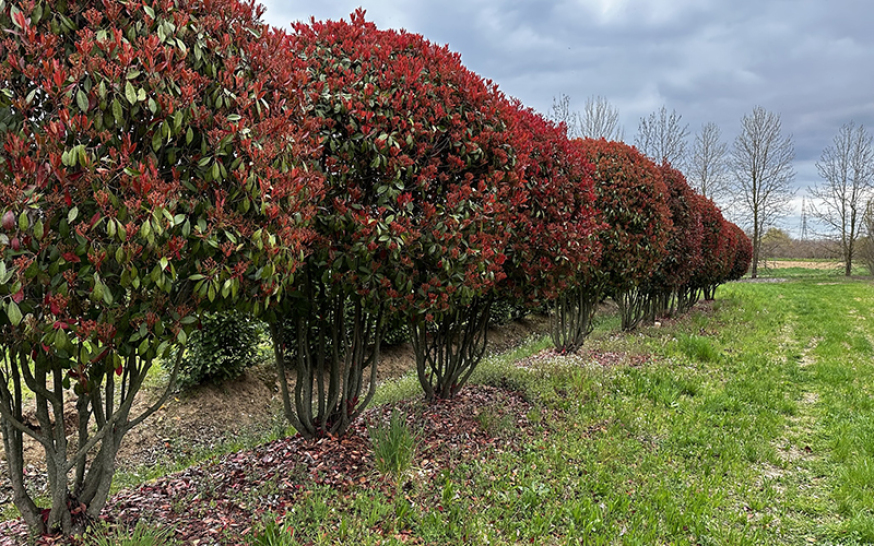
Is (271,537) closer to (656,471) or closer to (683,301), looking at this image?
(656,471)

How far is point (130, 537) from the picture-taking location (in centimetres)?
258

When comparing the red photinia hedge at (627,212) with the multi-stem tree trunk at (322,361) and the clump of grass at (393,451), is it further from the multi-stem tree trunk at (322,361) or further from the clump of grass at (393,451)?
the clump of grass at (393,451)

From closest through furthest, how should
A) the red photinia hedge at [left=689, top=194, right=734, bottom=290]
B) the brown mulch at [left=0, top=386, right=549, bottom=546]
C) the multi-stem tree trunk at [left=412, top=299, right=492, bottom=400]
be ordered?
the brown mulch at [left=0, top=386, right=549, bottom=546]
the multi-stem tree trunk at [left=412, top=299, right=492, bottom=400]
the red photinia hedge at [left=689, top=194, right=734, bottom=290]

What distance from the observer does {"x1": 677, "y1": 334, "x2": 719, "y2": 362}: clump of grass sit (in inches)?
301

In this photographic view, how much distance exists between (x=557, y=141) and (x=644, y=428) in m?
2.89

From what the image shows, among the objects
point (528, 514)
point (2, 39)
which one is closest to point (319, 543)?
point (528, 514)

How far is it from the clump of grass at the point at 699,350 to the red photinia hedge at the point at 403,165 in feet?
17.6

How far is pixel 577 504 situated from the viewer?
3.22 m

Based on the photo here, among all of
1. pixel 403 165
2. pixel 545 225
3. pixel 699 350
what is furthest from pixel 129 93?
pixel 699 350

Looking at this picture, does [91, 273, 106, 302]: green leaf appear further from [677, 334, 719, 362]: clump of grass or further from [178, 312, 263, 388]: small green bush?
[677, 334, 719, 362]: clump of grass

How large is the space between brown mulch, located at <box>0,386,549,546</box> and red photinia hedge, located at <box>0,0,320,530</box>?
0.57m

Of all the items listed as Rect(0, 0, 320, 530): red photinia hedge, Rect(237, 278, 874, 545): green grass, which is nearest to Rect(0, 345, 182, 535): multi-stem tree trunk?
Rect(0, 0, 320, 530): red photinia hedge

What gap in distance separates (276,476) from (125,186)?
84.6 inches

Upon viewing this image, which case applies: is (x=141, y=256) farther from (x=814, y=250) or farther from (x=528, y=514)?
(x=814, y=250)
